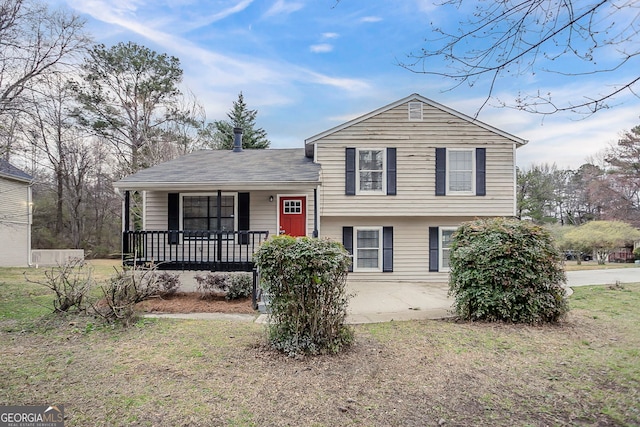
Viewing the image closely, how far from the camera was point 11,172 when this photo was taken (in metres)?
17.7

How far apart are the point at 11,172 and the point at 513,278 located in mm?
22021

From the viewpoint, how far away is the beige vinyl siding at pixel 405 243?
11.8 metres

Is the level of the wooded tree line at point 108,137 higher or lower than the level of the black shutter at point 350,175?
higher

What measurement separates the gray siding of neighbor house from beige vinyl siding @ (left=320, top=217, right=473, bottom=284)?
1552cm

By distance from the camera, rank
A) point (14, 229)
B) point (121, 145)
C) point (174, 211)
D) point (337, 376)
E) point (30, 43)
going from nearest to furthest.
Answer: point (337, 376), point (30, 43), point (174, 211), point (14, 229), point (121, 145)

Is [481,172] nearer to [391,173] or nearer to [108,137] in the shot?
[391,173]

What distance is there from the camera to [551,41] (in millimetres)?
3404

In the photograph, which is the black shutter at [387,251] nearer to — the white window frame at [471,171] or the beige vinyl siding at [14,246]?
the white window frame at [471,171]

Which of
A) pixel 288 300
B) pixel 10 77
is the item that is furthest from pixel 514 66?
pixel 10 77

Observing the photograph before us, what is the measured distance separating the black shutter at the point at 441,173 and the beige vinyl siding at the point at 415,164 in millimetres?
143

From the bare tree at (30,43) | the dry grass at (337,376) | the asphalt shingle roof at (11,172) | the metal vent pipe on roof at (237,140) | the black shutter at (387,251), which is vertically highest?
the bare tree at (30,43)

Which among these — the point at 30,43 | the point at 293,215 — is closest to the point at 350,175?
the point at 293,215

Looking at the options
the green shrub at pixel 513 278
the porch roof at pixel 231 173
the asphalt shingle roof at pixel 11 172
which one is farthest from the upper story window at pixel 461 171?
the asphalt shingle roof at pixel 11 172

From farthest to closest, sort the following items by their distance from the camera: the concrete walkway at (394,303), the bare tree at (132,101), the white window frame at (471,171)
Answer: the bare tree at (132,101) < the white window frame at (471,171) < the concrete walkway at (394,303)
